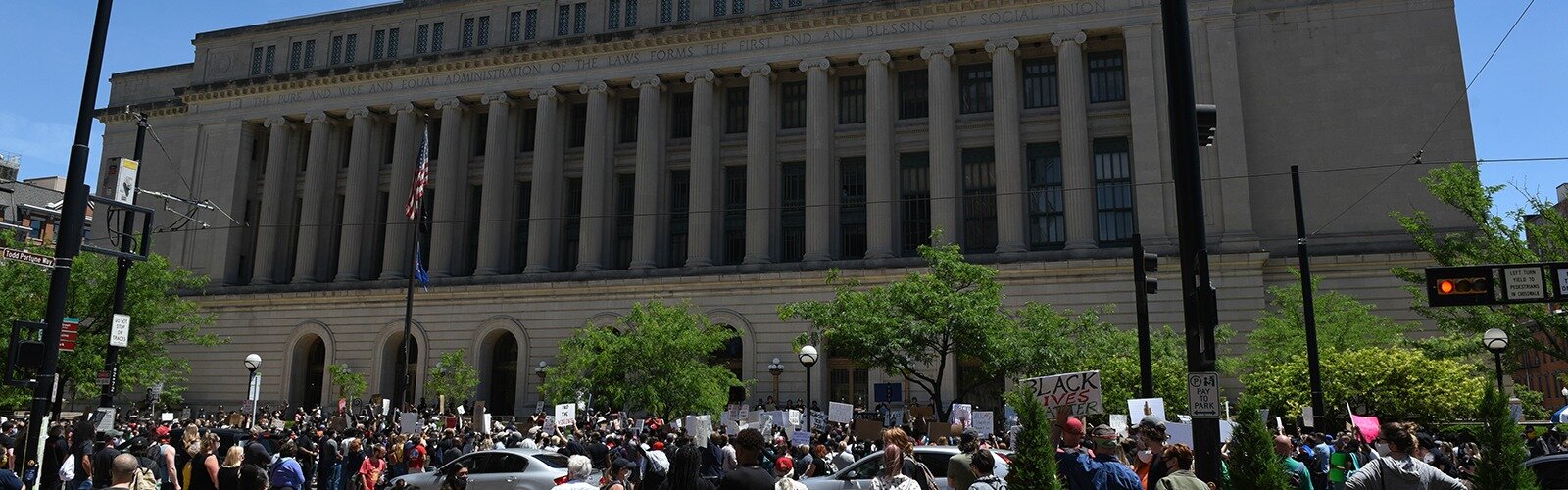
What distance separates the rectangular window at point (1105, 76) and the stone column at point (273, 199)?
39.9 m

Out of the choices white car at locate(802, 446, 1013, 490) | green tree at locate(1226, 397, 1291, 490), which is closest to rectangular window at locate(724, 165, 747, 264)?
white car at locate(802, 446, 1013, 490)

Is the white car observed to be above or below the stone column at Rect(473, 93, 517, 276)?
below

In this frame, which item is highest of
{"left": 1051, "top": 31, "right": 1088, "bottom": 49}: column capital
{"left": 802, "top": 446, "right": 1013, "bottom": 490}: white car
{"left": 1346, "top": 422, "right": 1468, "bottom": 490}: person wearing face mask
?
{"left": 1051, "top": 31, "right": 1088, "bottom": 49}: column capital

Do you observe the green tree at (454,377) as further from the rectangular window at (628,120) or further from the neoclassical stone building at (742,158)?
the rectangular window at (628,120)

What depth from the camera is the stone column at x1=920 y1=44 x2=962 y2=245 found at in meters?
45.8

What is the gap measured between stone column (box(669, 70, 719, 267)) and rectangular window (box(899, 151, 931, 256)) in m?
8.45

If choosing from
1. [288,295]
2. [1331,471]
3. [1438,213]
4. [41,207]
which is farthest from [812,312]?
[41,207]

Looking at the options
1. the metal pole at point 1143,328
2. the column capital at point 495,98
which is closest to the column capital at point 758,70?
the column capital at point 495,98

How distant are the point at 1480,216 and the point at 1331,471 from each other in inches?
857

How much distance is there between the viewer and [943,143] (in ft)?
152

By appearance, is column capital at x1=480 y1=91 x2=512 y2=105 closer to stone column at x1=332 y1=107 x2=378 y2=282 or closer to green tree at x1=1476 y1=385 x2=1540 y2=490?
stone column at x1=332 y1=107 x2=378 y2=282

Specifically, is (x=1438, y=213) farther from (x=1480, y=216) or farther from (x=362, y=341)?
(x=362, y=341)

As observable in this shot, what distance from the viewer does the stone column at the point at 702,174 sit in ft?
160

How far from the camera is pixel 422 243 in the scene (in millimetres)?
56094
